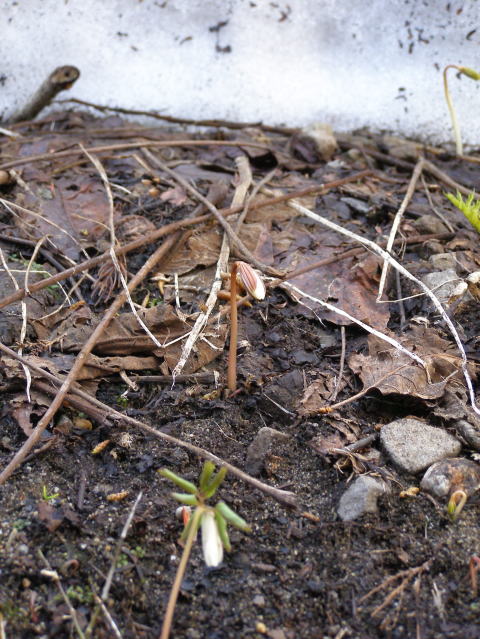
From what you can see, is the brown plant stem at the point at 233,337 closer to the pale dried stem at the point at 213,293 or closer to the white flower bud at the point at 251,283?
the white flower bud at the point at 251,283

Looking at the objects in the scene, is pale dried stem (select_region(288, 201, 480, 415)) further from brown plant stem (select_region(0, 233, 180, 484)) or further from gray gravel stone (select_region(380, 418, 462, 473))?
brown plant stem (select_region(0, 233, 180, 484))

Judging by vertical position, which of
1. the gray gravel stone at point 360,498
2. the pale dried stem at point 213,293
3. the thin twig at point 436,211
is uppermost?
the pale dried stem at point 213,293

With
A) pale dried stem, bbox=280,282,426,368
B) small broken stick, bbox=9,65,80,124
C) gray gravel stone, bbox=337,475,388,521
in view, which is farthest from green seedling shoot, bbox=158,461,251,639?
small broken stick, bbox=9,65,80,124

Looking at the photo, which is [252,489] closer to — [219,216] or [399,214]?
[219,216]

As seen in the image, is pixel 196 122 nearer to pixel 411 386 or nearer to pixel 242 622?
pixel 411 386

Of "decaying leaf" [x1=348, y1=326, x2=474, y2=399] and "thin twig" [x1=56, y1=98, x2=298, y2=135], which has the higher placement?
"thin twig" [x1=56, y1=98, x2=298, y2=135]

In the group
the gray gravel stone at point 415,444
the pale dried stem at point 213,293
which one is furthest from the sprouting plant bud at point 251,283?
the gray gravel stone at point 415,444
